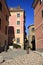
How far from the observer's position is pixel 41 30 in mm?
32125

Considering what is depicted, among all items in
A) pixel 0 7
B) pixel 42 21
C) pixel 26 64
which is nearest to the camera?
pixel 26 64

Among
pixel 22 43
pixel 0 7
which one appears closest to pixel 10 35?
pixel 22 43

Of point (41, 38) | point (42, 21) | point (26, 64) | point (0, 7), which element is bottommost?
point (26, 64)

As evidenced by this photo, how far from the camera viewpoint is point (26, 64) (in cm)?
1482

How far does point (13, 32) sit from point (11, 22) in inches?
145

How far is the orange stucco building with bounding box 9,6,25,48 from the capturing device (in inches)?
2169

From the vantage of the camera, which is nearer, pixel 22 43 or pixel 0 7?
pixel 0 7

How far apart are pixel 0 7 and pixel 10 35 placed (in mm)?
22647

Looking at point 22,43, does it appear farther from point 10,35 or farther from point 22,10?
point 22,10

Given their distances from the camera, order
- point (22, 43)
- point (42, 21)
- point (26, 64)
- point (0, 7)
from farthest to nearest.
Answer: point (22, 43), point (0, 7), point (42, 21), point (26, 64)

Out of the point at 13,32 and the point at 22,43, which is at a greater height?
the point at 13,32

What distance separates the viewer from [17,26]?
56.2m

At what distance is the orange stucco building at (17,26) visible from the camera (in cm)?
5509

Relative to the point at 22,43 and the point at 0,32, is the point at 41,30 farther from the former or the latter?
the point at 22,43
